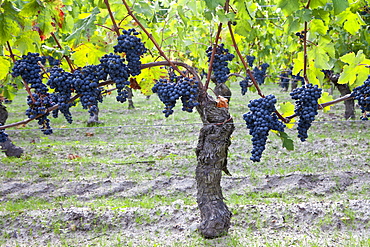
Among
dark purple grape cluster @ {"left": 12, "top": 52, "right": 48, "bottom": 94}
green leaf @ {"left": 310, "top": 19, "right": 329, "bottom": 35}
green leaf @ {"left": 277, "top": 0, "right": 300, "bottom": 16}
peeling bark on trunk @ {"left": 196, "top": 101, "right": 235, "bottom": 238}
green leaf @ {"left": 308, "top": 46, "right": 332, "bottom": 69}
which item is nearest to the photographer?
green leaf @ {"left": 277, "top": 0, "right": 300, "bottom": 16}

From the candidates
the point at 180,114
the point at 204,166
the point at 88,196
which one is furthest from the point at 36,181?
the point at 180,114

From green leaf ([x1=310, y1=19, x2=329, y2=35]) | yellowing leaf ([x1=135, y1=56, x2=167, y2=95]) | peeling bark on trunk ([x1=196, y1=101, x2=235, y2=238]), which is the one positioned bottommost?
peeling bark on trunk ([x1=196, y1=101, x2=235, y2=238])

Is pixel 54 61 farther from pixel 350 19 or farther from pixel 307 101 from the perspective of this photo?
pixel 350 19

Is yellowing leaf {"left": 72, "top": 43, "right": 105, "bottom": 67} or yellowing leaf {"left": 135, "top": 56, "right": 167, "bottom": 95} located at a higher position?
yellowing leaf {"left": 72, "top": 43, "right": 105, "bottom": 67}

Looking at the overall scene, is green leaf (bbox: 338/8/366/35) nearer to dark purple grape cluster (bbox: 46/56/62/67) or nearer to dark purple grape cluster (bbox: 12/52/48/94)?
dark purple grape cluster (bbox: 46/56/62/67)

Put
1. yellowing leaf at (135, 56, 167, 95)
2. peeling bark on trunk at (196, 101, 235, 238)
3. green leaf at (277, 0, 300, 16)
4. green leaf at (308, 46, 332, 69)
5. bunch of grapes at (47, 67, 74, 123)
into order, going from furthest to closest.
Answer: yellowing leaf at (135, 56, 167, 95)
peeling bark on trunk at (196, 101, 235, 238)
green leaf at (308, 46, 332, 69)
bunch of grapes at (47, 67, 74, 123)
green leaf at (277, 0, 300, 16)

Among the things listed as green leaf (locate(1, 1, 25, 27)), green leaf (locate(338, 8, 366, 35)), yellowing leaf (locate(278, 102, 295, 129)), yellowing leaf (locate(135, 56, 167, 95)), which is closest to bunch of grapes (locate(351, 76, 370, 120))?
yellowing leaf (locate(278, 102, 295, 129))

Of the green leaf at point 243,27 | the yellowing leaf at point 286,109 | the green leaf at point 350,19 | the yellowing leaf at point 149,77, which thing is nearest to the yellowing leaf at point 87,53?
the yellowing leaf at point 149,77

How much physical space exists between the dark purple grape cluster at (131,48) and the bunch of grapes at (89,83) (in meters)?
0.21

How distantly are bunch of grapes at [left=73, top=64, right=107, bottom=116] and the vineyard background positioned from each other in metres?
0.86

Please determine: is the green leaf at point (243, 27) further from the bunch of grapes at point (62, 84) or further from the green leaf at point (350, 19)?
the bunch of grapes at point (62, 84)

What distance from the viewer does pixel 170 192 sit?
209 inches

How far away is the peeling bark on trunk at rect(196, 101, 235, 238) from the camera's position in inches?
133

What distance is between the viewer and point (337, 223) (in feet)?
13.8
